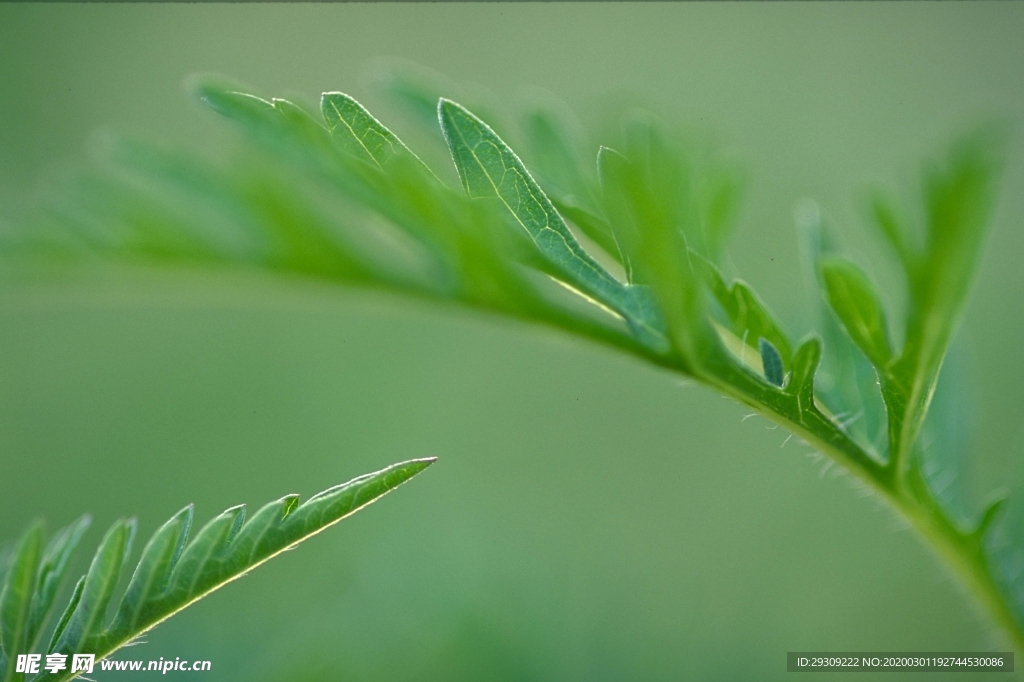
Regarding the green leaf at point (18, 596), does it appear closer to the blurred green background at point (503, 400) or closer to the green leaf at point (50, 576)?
the green leaf at point (50, 576)

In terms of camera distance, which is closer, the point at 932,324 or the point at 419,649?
the point at 932,324

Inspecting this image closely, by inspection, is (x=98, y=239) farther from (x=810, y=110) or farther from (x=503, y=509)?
(x=810, y=110)

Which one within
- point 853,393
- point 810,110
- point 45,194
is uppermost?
point 810,110

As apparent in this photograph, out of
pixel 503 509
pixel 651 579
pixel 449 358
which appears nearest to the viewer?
pixel 651 579

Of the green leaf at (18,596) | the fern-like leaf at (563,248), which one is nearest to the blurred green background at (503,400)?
the fern-like leaf at (563,248)

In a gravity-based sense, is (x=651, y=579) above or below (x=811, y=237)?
below

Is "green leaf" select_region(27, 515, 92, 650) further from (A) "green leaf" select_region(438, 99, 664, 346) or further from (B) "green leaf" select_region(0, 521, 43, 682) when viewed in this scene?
(A) "green leaf" select_region(438, 99, 664, 346)

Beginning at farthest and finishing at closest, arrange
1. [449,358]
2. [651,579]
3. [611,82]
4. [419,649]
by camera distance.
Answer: [611,82] < [449,358] < [651,579] < [419,649]

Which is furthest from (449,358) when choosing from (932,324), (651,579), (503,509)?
(932,324)
